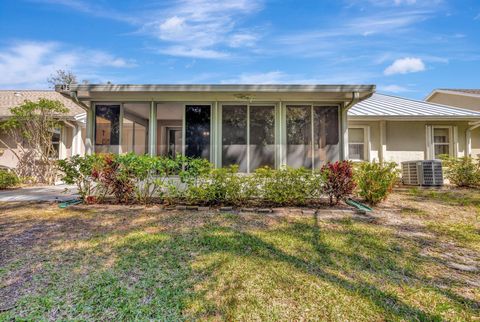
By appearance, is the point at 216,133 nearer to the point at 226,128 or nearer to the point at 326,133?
the point at 226,128

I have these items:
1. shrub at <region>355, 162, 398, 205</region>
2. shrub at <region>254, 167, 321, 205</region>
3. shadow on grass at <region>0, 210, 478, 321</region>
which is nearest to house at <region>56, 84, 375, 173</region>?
shrub at <region>355, 162, 398, 205</region>

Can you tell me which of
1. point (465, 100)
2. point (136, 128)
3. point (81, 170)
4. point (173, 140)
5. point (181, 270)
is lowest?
point (181, 270)

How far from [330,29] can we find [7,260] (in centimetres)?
1170

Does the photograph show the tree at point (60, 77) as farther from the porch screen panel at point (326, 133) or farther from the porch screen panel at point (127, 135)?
the porch screen panel at point (326, 133)

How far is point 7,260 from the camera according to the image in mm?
3053

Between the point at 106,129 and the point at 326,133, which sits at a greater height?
the point at 106,129

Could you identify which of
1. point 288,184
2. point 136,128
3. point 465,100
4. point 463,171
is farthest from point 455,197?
point 465,100

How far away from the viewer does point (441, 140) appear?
418 inches

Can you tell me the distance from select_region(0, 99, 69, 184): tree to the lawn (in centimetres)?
586

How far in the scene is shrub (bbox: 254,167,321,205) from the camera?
5.80 metres

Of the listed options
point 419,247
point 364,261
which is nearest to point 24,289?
point 364,261

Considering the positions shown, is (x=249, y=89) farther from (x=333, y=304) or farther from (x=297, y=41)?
(x=297, y=41)

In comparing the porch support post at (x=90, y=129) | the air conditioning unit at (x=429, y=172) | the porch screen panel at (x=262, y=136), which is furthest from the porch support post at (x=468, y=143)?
the porch support post at (x=90, y=129)

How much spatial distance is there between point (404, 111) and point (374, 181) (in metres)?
6.18
